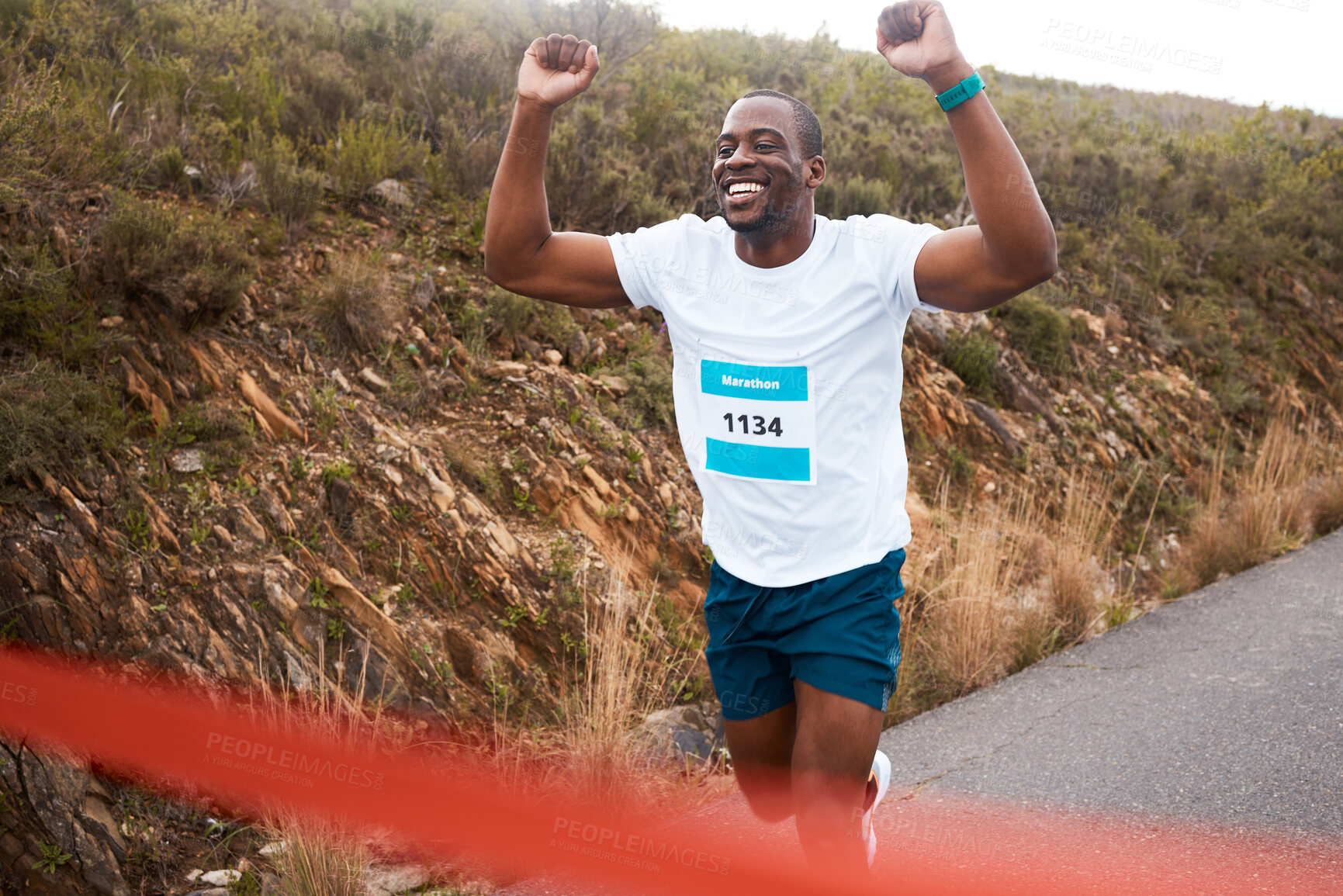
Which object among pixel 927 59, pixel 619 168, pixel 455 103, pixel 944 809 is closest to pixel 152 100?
pixel 455 103

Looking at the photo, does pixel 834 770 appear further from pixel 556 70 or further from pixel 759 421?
pixel 556 70

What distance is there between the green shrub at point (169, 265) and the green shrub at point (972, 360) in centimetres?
644

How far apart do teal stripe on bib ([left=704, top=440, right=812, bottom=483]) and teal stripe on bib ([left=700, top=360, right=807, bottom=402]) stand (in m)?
0.14

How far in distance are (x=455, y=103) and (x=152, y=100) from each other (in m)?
2.69

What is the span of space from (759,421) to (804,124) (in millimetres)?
908

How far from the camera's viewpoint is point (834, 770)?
8.64ft

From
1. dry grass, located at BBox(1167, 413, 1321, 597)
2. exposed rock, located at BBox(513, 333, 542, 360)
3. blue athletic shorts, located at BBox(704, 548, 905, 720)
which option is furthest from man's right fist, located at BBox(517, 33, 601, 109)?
dry grass, located at BBox(1167, 413, 1321, 597)

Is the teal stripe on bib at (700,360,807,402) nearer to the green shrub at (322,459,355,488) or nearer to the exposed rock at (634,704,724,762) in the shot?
the exposed rock at (634,704,724,762)

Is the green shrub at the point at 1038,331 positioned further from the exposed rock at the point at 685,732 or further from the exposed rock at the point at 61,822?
the exposed rock at the point at 61,822

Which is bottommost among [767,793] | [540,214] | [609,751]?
[609,751]

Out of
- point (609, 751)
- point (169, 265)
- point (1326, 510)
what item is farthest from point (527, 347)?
point (1326, 510)

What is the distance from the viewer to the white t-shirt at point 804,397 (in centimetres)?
268

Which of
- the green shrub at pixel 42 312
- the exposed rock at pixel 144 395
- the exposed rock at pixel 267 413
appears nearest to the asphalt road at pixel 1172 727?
the exposed rock at pixel 267 413

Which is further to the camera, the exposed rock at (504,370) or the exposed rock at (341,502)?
the exposed rock at (504,370)
